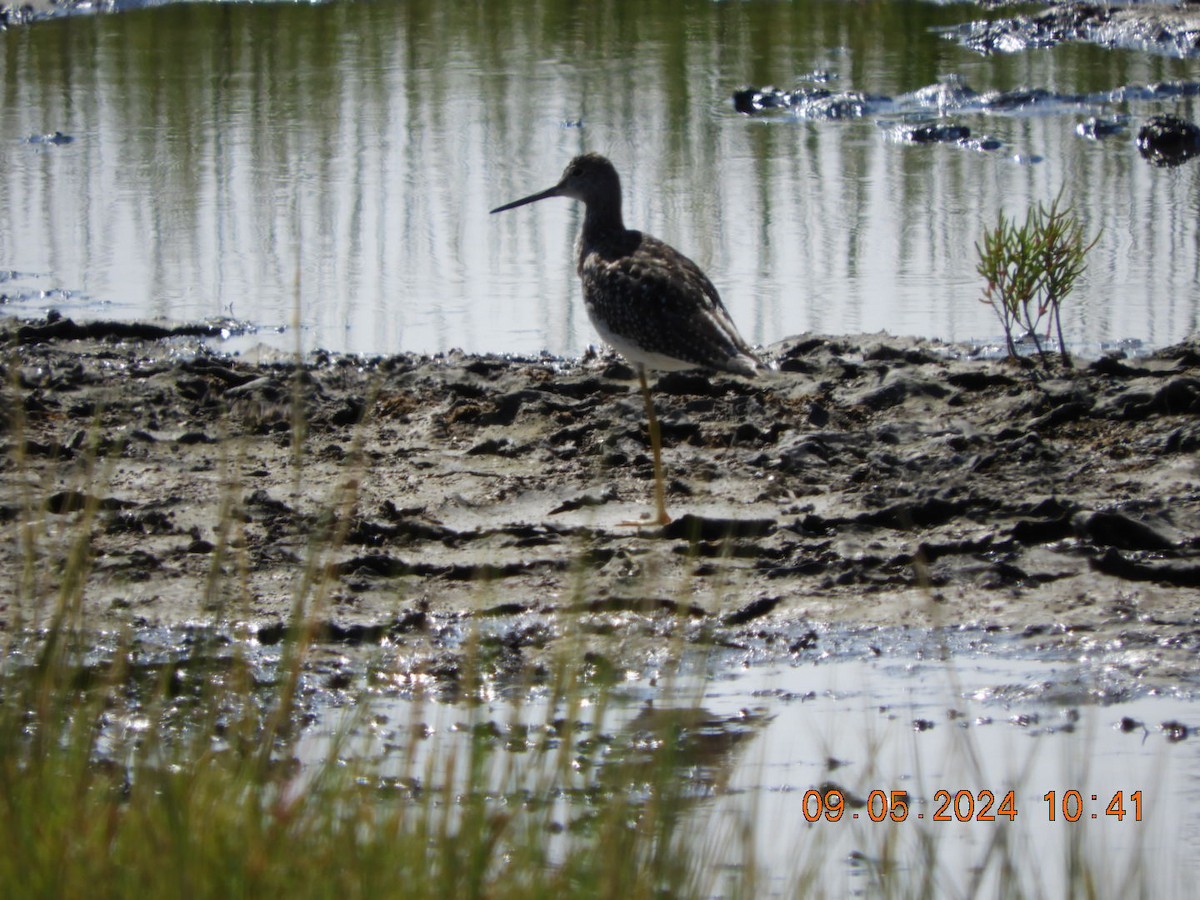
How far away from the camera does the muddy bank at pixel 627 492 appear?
5543 mm

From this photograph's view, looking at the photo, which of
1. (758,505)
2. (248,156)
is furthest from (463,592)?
(248,156)

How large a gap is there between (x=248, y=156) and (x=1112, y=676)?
987 cm

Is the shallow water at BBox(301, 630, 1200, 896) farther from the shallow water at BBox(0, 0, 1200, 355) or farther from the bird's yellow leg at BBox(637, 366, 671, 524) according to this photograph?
the shallow water at BBox(0, 0, 1200, 355)

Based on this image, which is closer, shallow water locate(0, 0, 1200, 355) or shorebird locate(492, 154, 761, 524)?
shorebird locate(492, 154, 761, 524)

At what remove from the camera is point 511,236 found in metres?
11.1

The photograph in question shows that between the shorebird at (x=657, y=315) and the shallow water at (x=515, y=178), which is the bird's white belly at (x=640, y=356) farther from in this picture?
the shallow water at (x=515, y=178)

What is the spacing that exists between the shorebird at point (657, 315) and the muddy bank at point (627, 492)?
0.40m

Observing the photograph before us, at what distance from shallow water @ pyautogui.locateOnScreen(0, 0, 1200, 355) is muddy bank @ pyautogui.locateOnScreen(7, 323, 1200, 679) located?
0.83 meters

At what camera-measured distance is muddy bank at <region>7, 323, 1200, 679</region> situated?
5.54 m

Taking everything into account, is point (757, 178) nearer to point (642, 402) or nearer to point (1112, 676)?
point (642, 402)

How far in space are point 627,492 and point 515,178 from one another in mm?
6187
